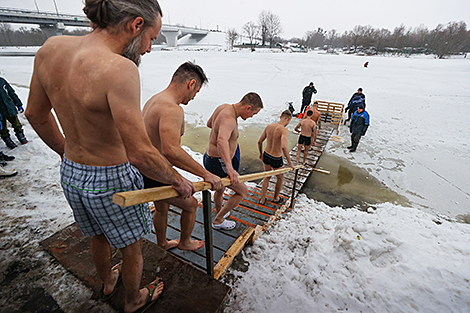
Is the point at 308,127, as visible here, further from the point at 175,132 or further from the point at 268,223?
the point at 175,132

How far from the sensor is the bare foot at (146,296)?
5.27ft

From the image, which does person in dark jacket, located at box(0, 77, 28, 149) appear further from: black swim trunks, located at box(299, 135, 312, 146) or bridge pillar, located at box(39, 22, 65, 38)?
bridge pillar, located at box(39, 22, 65, 38)

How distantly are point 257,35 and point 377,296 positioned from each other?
84.0 meters

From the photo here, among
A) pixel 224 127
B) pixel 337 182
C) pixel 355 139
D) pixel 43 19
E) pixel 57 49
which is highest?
pixel 43 19

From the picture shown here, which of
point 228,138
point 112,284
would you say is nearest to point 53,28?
point 228,138

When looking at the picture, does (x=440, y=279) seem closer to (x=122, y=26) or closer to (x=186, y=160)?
(x=186, y=160)

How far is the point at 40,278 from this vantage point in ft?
6.56

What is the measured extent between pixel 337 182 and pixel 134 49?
6.69 meters

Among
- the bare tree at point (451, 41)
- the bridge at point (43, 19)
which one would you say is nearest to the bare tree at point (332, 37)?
the bare tree at point (451, 41)

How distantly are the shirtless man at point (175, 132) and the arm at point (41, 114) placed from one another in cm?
69

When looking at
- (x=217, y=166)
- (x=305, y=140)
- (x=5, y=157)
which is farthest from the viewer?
(x=305, y=140)

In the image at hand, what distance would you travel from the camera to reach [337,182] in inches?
257

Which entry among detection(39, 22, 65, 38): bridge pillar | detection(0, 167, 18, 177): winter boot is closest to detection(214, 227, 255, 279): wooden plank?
detection(0, 167, 18, 177): winter boot

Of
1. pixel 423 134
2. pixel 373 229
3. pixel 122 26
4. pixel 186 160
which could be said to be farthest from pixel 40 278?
pixel 423 134
